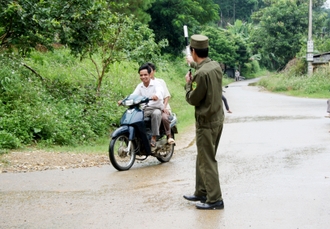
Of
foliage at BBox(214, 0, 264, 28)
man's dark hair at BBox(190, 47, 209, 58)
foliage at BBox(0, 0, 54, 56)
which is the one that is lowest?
man's dark hair at BBox(190, 47, 209, 58)

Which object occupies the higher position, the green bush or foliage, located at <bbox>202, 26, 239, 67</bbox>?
foliage, located at <bbox>202, 26, 239, 67</bbox>

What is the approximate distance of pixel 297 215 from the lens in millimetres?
5949

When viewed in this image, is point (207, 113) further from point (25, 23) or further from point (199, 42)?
point (25, 23)

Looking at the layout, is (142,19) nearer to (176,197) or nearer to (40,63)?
(40,63)

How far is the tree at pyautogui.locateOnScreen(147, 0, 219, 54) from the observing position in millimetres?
38625

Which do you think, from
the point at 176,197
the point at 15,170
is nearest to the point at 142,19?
the point at 15,170

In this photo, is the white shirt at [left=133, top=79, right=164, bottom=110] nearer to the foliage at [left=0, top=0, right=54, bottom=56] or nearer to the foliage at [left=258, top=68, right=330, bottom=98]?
the foliage at [left=0, top=0, right=54, bottom=56]

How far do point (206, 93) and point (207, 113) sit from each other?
0.23 meters

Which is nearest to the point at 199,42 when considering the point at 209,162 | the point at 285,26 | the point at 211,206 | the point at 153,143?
the point at 209,162

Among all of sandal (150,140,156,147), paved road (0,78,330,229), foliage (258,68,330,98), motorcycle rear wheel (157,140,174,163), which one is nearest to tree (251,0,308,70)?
foliage (258,68,330,98)

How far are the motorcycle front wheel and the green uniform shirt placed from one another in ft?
9.51

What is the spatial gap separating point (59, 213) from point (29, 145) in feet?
18.3

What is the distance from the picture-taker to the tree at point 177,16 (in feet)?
127

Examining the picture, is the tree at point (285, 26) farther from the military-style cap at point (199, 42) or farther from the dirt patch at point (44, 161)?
the military-style cap at point (199, 42)
